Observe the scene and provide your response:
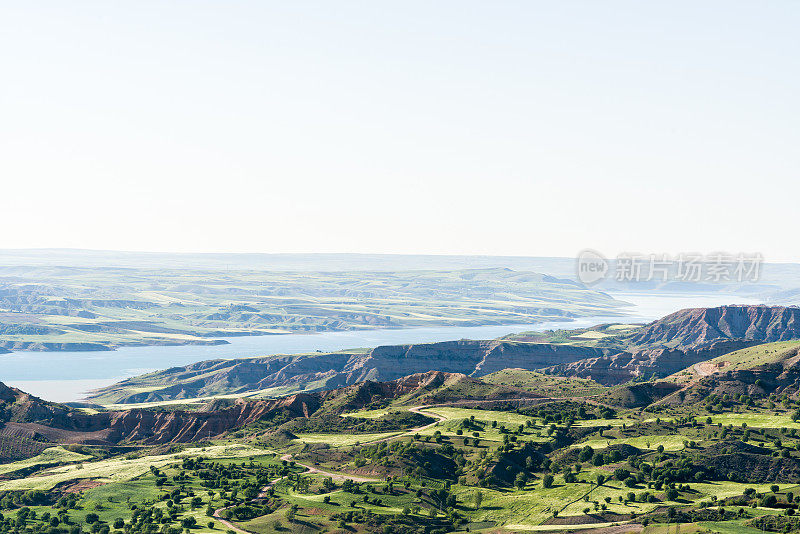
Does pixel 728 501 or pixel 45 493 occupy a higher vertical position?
pixel 728 501

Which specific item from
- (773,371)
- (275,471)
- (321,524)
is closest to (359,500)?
(321,524)

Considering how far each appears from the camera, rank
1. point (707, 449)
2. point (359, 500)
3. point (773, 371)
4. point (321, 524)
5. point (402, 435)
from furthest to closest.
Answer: point (773, 371)
point (402, 435)
point (707, 449)
point (359, 500)
point (321, 524)

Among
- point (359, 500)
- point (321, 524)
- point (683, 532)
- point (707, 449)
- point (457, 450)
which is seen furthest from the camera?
point (457, 450)

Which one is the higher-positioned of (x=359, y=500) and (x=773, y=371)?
(x=773, y=371)

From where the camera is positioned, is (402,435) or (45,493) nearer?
(45,493)

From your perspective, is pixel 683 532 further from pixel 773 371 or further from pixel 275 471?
pixel 773 371

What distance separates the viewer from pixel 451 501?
135125mm

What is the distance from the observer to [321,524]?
12288cm

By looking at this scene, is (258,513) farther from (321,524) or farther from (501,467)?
(501,467)

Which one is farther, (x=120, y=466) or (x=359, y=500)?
(x=120, y=466)

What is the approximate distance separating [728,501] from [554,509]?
21885 mm

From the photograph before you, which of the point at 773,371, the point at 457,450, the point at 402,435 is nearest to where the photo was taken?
the point at 457,450

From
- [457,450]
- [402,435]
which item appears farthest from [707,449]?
[402,435]

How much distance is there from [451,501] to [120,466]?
61623 millimetres
